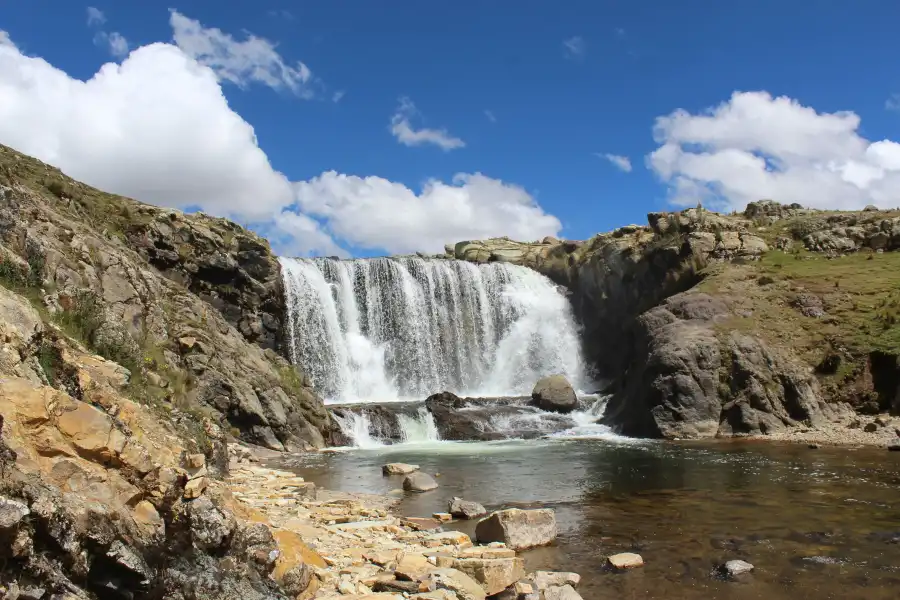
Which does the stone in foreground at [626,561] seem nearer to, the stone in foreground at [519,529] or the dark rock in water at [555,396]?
the stone in foreground at [519,529]

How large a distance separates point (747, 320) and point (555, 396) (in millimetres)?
12466

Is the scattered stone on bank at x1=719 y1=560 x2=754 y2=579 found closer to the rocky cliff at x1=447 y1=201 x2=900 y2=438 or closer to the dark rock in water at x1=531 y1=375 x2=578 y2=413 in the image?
the rocky cliff at x1=447 y1=201 x2=900 y2=438

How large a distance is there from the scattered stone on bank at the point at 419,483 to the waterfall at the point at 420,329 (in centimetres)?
2610

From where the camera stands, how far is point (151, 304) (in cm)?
2455

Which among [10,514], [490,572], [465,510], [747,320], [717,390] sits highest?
[747,320]

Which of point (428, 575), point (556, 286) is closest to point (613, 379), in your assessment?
point (556, 286)

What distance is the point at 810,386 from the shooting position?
111 ft

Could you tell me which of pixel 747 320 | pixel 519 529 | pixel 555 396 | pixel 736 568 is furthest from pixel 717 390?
pixel 519 529

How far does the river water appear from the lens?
1097cm

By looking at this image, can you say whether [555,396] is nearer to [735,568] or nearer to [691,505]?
[691,505]

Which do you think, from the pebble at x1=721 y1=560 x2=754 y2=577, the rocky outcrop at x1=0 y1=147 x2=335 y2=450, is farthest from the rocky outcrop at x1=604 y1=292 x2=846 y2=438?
the pebble at x1=721 y1=560 x2=754 y2=577

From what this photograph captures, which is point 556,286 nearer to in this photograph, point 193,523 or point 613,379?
point 613,379

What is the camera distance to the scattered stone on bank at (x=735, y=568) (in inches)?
438

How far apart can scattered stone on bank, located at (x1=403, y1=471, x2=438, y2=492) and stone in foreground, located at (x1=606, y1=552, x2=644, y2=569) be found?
28.0ft
